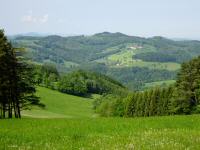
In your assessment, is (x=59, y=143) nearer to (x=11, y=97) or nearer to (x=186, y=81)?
(x=11, y=97)

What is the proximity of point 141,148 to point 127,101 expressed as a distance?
116m

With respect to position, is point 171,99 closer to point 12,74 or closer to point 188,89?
point 188,89

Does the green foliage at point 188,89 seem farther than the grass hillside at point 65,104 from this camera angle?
No

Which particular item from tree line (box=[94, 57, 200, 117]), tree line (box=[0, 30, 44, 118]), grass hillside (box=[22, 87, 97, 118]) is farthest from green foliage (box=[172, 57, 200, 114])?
grass hillside (box=[22, 87, 97, 118])

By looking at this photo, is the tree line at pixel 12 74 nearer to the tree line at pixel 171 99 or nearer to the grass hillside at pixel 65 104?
the tree line at pixel 171 99

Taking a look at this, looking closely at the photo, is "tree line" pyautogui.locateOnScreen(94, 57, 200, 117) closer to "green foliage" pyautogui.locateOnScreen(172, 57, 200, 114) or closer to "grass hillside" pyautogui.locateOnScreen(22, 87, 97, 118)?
"green foliage" pyautogui.locateOnScreen(172, 57, 200, 114)

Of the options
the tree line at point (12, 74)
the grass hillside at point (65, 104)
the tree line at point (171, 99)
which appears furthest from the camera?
the grass hillside at point (65, 104)

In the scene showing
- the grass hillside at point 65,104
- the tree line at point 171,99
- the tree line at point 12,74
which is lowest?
the grass hillside at point 65,104

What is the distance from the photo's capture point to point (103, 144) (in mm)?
17688

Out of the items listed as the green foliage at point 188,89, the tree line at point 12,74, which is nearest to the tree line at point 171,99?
the green foliage at point 188,89

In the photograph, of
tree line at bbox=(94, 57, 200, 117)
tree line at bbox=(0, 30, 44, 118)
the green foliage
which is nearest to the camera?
tree line at bbox=(0, 30, 44, 118)

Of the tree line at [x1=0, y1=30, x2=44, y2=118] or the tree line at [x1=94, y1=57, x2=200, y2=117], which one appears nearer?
the tree line at [x1=0, y1=30, x2=44, y2=118]

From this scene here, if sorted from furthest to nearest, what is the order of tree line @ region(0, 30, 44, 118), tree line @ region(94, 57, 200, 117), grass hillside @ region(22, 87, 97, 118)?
grass hillside @ region(22, 87, 97, 118) < tree line @ region(94, 57, 200, 117) < tree line @ region(0, 30, 44, 118)

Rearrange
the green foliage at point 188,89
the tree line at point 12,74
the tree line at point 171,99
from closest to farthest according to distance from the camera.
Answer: the tree line at point 12,74
the green foliage at point 188,89
the tree line at point 171,99
